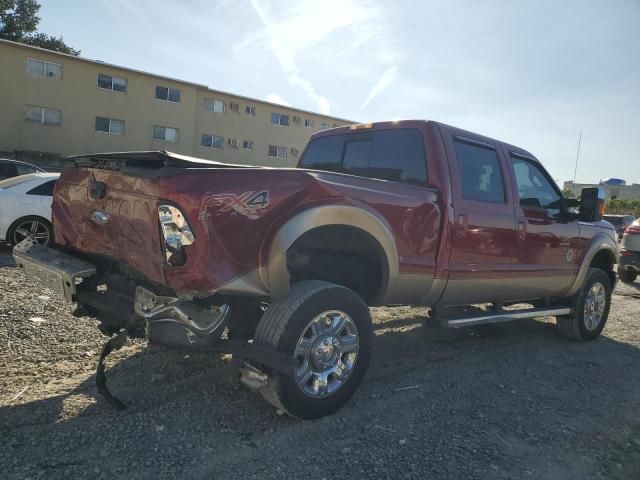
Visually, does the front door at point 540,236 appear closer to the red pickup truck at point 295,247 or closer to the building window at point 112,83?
the red pickup truck at point 295,247

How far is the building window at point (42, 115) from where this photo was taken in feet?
80.0

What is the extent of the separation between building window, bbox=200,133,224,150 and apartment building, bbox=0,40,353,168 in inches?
2.5

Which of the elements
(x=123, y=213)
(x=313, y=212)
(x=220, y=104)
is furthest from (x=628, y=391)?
(x=220, y=104)

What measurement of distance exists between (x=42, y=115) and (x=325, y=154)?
2504 centimetres

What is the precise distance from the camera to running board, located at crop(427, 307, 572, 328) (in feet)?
13.1

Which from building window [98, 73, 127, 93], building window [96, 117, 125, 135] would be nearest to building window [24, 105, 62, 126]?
building window [96, 117, 125, 135]

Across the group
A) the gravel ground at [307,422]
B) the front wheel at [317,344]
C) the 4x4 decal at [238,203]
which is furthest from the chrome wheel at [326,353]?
the 4x4 decal at [238,203]

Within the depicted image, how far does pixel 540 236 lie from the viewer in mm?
4766

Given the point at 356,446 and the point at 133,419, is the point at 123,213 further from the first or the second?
the point at 356,446

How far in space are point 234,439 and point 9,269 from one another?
17.4 feet

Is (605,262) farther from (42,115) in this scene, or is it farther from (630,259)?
(42,115)

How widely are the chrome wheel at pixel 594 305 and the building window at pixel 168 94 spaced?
2719cm

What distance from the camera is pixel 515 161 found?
15.8 feet

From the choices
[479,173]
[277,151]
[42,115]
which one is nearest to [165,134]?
[42,115]
